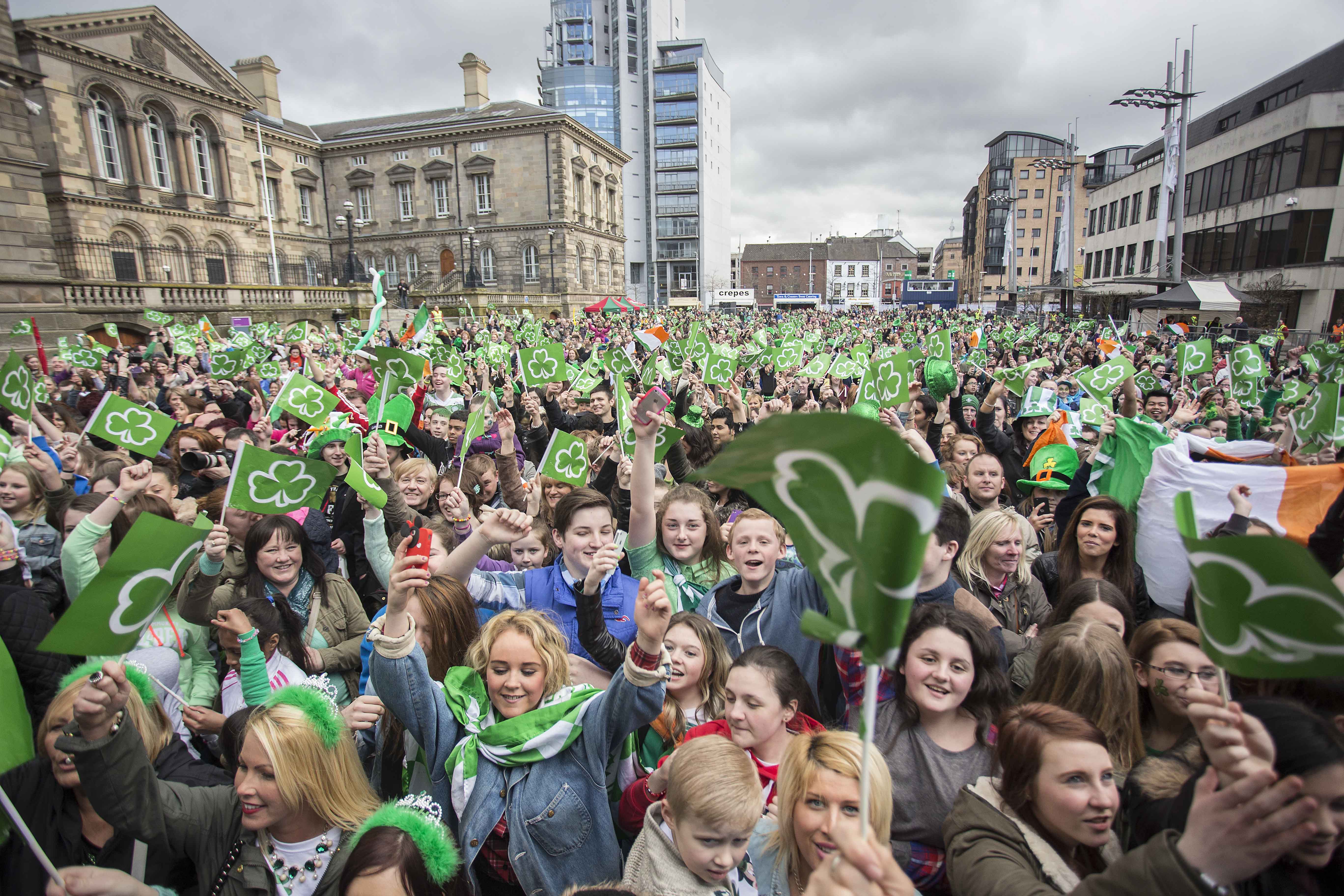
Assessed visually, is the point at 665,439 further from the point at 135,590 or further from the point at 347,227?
the point at 347,227

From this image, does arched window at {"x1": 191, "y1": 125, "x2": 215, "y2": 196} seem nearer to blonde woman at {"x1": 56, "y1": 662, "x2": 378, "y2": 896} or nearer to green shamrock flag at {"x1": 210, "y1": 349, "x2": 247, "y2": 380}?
green shamrock flag at {"x1": 210, "y1": 349, "x2": 247, "y2": 380}

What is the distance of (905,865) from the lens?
2.15 m

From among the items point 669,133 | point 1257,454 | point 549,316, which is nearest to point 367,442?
point 1257,454

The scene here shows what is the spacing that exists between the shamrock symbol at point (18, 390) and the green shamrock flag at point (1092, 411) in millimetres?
9386

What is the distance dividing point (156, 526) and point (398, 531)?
223 centimetres

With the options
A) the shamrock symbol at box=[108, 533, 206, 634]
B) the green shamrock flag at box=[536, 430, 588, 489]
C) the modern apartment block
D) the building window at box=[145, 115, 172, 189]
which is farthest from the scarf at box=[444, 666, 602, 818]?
the building window at box=[145, 115, 172, 189]

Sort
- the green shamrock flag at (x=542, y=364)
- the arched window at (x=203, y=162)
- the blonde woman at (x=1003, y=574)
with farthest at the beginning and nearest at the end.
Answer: the arched window at (x=203, y=162) < the green shamrock flag at (x=542, y=364) < the blonde woman at (x=1003, y=574)

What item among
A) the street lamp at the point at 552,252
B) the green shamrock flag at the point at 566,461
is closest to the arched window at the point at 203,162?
the street lamp at the point at 552,252

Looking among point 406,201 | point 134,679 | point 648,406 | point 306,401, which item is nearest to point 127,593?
point 134,679

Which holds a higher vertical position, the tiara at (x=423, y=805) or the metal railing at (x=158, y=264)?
A: the metal railing at (x=158, y=264)

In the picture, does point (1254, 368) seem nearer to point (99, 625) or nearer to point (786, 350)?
point (786, 350)

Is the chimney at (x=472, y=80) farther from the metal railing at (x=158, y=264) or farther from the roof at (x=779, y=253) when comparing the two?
the roof at (x=779, y=253)

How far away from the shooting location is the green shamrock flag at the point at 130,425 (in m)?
4.89

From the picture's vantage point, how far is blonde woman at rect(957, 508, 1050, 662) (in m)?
3.44
